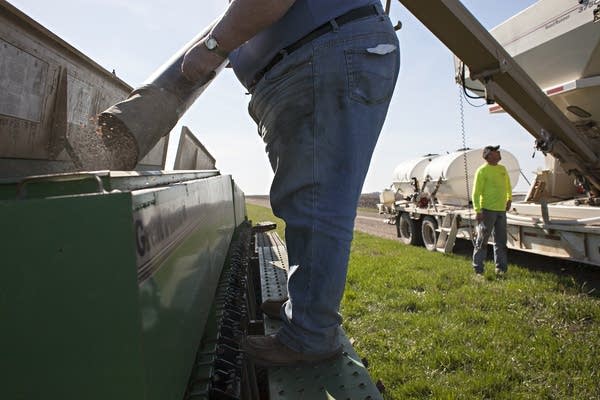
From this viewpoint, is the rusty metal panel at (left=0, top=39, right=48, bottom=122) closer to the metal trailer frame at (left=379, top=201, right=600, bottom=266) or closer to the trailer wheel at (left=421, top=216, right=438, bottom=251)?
the metal trailer frame at (left=379, top=201, right=600, bottom=266)

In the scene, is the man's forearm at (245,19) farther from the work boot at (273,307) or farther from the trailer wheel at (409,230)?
the trailer wheel at (409,230)

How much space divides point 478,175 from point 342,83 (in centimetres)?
665

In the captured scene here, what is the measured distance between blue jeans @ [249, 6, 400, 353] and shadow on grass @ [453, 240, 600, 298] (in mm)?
5114

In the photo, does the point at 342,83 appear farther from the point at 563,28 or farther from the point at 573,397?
the point at 563,28

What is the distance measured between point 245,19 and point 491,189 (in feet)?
22.3

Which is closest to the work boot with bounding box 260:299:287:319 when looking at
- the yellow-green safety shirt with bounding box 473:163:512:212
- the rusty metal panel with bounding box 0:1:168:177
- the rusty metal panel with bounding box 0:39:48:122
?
the rusty metal panel with bounding box 0:1:168:177

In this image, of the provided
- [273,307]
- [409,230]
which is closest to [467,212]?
[409,230]

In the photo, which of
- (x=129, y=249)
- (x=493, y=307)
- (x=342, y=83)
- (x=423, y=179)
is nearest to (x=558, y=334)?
(x=493, y=307)

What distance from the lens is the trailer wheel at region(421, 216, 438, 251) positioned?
10367 mm

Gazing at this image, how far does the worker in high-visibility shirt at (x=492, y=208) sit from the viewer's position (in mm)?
7094

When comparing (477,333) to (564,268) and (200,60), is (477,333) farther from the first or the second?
(564,268)

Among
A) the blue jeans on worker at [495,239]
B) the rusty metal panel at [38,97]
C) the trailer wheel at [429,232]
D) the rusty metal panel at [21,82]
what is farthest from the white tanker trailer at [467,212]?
the rusty metal panel at [21,82]

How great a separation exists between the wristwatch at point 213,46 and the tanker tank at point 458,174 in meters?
10.7

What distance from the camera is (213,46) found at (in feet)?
5.22
